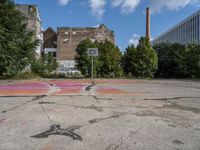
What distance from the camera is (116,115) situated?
7617 mm

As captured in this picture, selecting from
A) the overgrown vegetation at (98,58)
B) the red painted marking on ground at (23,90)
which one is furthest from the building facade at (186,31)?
the red painted marking on ground at (23,90)

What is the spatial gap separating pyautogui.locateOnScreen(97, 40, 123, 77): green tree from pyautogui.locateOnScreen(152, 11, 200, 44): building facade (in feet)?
185

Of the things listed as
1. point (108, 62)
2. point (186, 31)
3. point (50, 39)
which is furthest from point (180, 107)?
point (186, 31)

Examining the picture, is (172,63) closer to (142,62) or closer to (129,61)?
(142,62)

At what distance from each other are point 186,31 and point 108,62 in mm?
78819

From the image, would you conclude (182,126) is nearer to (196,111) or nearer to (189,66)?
(196,111)

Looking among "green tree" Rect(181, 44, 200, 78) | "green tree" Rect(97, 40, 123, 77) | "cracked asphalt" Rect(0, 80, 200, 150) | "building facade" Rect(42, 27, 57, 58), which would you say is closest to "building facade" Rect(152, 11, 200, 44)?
"building facade" Rect(42, 27, 57, 58)

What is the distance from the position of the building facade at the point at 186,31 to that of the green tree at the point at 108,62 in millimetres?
56478

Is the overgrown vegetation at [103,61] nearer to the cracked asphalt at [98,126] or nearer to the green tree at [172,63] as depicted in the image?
the green tree at [172,63]

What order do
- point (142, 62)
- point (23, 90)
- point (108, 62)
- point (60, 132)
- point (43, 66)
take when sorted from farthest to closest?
point (43, 66)
point (142, 62)
point (108, 62)
point (23, 90)
point (60, 132)

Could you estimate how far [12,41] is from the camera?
2697 centimetres

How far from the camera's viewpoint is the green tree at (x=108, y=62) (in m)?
34.8

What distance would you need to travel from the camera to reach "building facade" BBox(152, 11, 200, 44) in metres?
96.4

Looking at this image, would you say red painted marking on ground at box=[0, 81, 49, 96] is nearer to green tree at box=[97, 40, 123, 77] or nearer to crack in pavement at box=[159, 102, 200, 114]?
crack in pavement at box=[159, 102, 200, 114]
